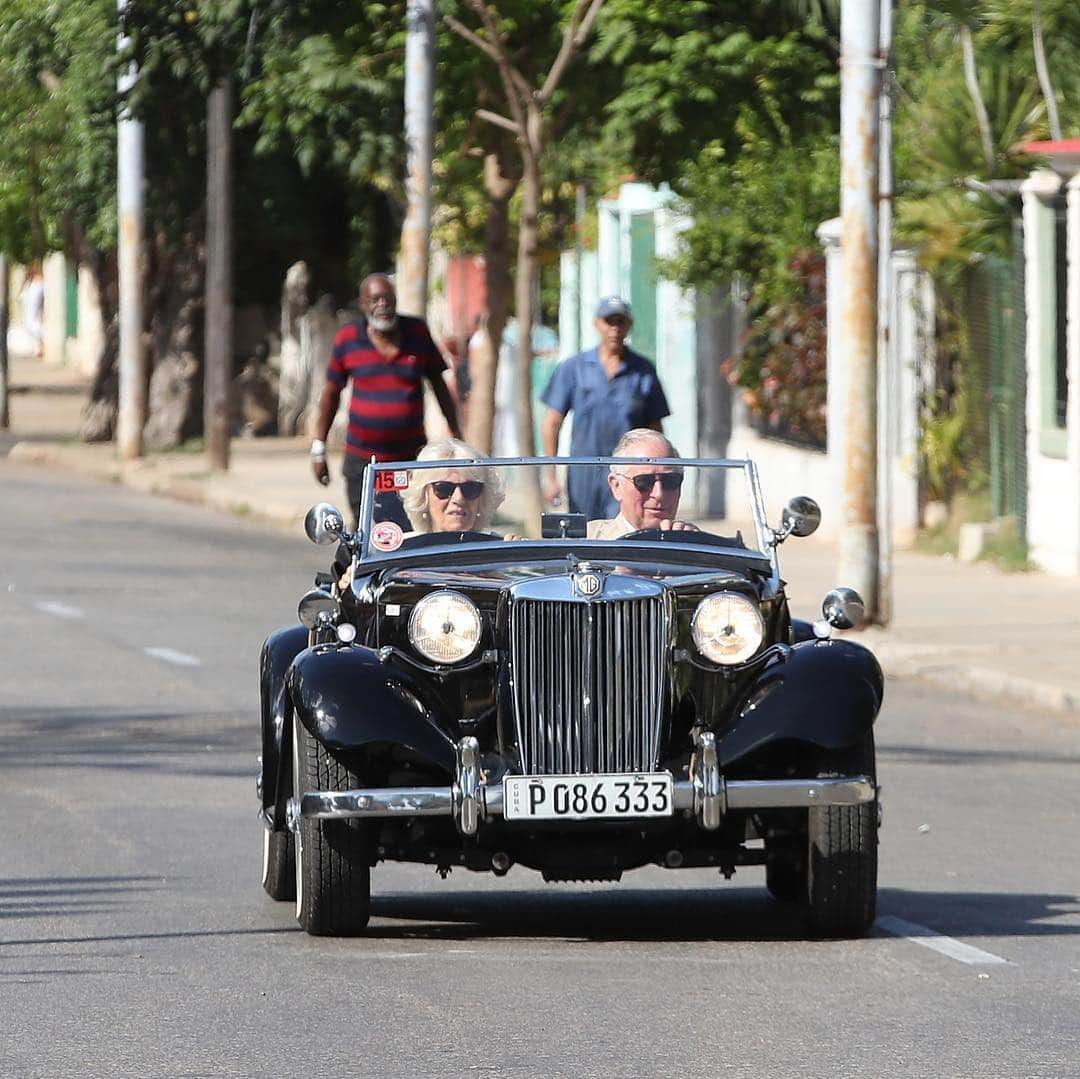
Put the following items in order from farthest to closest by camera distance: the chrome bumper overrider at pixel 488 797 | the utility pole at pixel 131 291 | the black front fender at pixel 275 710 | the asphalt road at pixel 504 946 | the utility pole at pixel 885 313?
the utility pole at pixel 131 291, the utility pole at pixel 885 313, the black front fender at pixel 275 710, the chrome bumper overrider at pixel 488 797, the asphalt road at pixel 504 946

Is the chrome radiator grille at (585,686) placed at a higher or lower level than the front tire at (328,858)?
higher

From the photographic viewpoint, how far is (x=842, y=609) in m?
8.46

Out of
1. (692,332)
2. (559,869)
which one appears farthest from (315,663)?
(692,332)

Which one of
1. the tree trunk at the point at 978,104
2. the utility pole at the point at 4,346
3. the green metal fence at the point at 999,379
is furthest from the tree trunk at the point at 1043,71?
the utility pole at the point at 4,346

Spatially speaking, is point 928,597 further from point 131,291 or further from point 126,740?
point 131,291

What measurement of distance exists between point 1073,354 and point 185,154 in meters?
16.7

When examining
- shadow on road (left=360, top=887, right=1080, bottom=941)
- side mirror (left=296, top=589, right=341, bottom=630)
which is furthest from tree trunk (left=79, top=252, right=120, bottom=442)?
side mirror (left=296, top=589, right=341, bottom=630)

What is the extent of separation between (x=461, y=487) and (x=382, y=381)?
7.59m

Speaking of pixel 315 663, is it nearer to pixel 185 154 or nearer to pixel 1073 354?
pixel 1073 354

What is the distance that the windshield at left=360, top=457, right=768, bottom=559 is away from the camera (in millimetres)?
8648

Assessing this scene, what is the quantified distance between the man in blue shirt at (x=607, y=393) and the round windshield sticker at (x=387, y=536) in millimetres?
6213

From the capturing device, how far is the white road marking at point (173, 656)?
15719mm

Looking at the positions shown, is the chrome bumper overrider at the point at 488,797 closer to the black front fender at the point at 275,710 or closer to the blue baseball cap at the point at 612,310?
the black front fender at the point at 275,710

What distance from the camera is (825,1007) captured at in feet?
23.5
